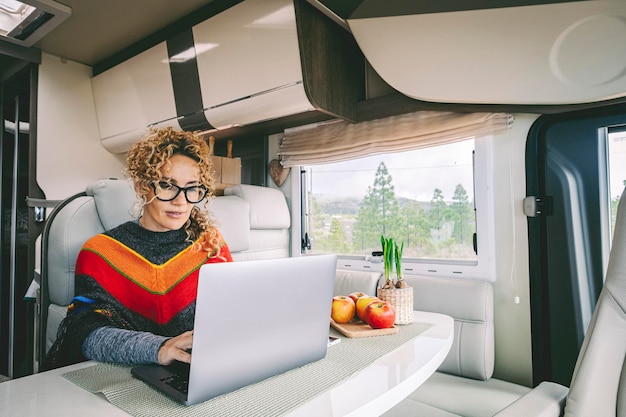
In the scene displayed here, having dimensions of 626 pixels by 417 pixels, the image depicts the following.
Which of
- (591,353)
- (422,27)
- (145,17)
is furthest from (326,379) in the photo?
(145,17)

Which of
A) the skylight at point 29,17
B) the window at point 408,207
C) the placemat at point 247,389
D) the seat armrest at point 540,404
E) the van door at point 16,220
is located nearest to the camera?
the placemat at point 247,389

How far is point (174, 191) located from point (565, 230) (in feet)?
6.05

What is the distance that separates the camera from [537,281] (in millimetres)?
2014

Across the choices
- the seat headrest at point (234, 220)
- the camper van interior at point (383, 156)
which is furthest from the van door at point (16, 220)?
the seat headrest at point (234, 220)

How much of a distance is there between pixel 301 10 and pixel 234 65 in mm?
534

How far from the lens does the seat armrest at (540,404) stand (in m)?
0.92

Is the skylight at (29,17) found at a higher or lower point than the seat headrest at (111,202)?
higher

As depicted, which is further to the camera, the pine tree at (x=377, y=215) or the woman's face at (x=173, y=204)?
the pine tree at (x=377, y=215)

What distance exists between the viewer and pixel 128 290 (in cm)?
122

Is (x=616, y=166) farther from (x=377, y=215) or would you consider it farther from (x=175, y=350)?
(x=175, y=350)

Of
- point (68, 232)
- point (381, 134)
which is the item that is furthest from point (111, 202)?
point (381, 134)

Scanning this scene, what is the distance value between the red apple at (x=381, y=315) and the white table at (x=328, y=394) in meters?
0.18

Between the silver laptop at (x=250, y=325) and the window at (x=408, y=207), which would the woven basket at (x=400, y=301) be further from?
the window at (x=408, y=207)

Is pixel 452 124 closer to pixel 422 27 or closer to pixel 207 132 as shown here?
pixel 422 27
